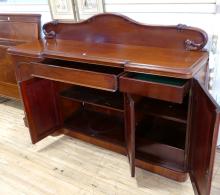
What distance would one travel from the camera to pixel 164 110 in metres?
1.60

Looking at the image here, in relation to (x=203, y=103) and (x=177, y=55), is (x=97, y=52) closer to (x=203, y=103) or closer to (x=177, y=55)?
(x=177, y=55)

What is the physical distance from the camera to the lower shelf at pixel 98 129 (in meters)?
1.91

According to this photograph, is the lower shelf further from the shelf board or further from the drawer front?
the drawer front

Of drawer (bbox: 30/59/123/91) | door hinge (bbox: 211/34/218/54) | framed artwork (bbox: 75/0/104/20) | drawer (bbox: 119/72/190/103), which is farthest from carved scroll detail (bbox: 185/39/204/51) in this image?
framed artwork (bbox: 75/0/104/20)

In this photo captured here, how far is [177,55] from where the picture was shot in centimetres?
148

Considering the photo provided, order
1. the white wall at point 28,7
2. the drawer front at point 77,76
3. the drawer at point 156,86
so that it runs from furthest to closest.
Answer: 1. the white wall at point 28,7
2. the drawer front at point 77,76
3. the drawer at point 156,86

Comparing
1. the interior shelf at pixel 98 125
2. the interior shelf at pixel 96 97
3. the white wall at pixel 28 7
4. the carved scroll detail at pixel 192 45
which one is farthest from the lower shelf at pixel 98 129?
the white wall at pixel 28 7

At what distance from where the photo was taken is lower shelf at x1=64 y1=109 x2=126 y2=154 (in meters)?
1.91

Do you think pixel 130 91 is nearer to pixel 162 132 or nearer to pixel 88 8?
pixel 162 132

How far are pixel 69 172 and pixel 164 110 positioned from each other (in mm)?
794

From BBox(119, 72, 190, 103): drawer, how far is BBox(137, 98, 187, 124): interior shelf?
0.25 m

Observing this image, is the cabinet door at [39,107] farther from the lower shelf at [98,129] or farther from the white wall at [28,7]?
the white wall at [28,7]

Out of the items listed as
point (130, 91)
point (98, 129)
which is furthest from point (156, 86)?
point (98, 129)

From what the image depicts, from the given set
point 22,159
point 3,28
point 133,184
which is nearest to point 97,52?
point 133,184
